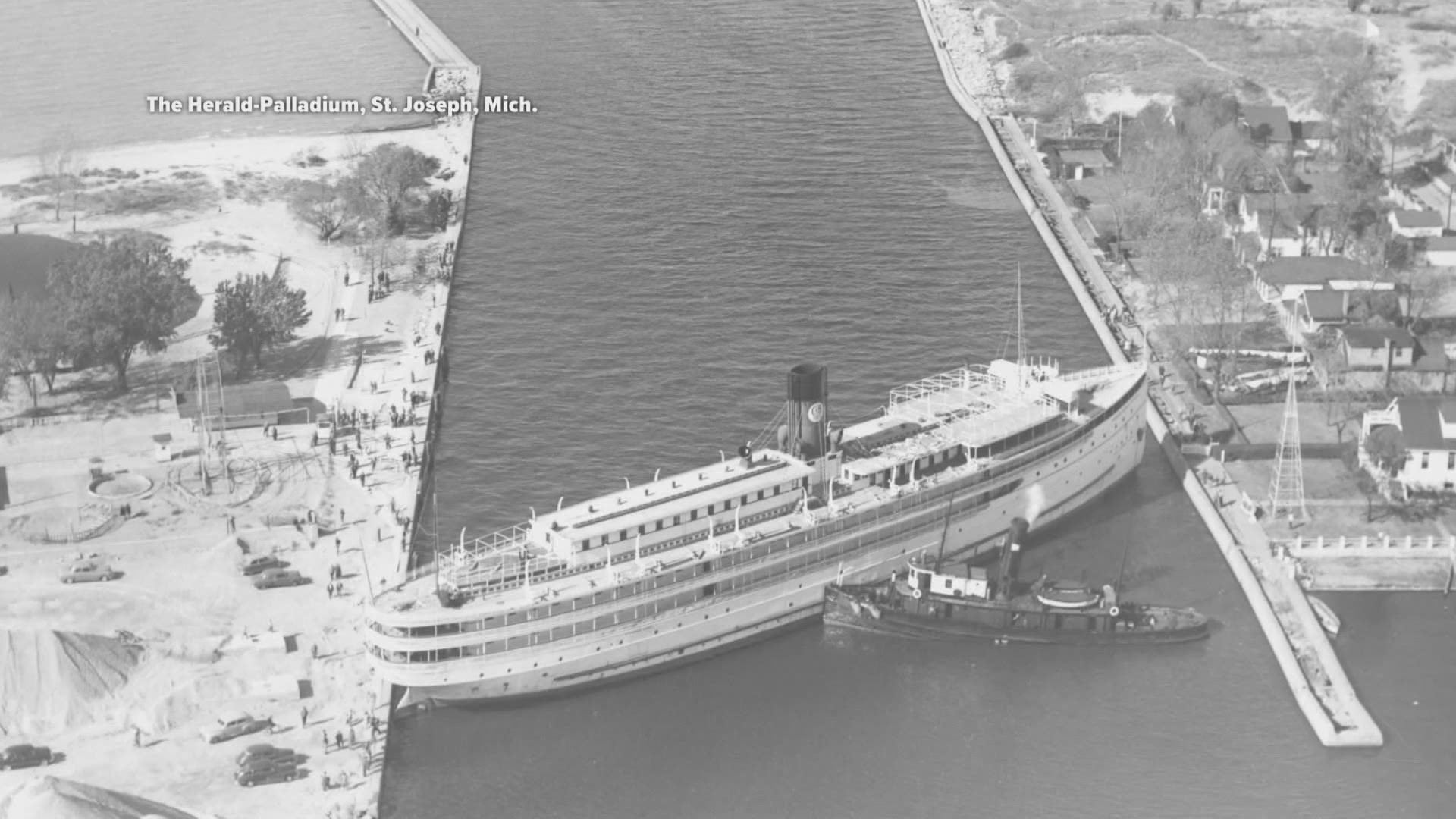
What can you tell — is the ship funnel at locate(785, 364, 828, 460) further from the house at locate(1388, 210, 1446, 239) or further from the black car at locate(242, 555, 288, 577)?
the house at locate(1388, 210, 1446, 239)

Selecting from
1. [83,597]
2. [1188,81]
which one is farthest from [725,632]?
[1188,81]

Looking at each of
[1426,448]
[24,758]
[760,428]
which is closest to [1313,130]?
[1426,448]

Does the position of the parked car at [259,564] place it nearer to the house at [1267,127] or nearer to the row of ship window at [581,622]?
the row of ship window at [581,622]

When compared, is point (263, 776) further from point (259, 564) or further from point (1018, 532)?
point (1018, 532)

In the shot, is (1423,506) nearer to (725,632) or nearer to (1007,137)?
(725,632)

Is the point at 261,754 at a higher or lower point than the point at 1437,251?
lower

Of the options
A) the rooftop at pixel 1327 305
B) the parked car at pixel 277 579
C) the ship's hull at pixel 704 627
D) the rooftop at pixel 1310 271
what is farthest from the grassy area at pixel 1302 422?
the parked car at pixel 277 579
